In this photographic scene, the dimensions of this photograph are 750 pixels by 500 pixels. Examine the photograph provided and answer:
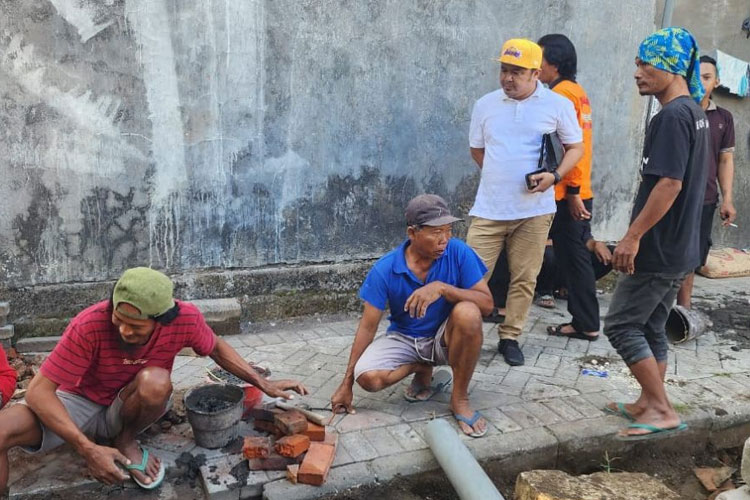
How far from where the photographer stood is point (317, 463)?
334 cm

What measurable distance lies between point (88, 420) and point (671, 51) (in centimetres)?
363

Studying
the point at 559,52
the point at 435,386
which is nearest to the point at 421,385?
the point at 435,386

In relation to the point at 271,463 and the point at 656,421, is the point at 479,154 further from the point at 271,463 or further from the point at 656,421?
the point at 271,463

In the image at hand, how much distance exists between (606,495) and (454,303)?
129 cm

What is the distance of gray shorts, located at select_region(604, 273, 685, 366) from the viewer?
384 centimetres

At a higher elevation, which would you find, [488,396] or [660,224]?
Answer: [660,224]

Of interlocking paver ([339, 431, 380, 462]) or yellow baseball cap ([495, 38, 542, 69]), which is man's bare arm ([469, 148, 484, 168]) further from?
interlocking paver ([339, 431, 380, 462])

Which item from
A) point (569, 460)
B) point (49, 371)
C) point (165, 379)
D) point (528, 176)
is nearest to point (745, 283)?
point (528, 176)

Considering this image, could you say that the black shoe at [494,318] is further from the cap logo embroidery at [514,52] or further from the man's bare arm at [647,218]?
the cap logo embroidery at [514,52]

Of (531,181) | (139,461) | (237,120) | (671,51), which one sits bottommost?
(139,461)

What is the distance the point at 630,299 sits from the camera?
389 cm

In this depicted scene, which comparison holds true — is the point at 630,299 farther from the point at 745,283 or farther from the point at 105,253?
the point at 745,283

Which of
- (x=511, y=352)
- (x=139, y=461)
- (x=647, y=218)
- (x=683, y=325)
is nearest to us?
(x=139, y=461)

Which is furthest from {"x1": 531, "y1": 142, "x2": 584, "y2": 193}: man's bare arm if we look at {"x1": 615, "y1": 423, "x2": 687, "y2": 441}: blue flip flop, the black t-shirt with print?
{"x1": 615, "y1": 423, "x2": 687, "y2": 441}: blue flip flop
